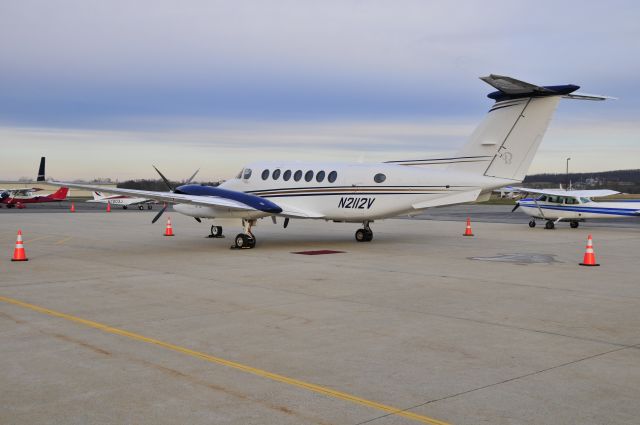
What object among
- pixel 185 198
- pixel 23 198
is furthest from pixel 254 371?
pixel 23 198

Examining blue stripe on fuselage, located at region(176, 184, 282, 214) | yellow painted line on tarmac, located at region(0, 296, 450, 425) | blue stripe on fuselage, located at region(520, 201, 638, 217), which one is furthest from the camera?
blue stripe on fuselage, located at region(520, 201, 638, 217)

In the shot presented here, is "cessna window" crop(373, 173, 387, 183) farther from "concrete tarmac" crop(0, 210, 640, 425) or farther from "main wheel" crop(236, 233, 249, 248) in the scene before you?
"main wheel" crop(236, 233, 249, 248)

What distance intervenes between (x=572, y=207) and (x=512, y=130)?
13410mm

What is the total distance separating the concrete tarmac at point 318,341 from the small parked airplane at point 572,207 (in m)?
13.1

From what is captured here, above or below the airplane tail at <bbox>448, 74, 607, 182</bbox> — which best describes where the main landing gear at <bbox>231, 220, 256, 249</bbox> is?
below

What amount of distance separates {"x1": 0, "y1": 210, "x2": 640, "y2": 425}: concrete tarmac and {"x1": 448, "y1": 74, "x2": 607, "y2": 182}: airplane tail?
10.6 ft

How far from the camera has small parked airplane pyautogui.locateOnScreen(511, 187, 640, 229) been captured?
28.5 metres

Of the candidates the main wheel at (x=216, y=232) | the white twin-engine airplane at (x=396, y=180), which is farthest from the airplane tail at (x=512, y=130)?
the main wheel at (x=216, y=232)

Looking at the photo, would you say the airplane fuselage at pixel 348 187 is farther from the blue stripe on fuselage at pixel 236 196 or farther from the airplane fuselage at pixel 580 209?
the airplane fuselage at pixel 580 209

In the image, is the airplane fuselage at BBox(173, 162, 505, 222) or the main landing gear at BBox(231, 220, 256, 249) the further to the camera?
the main landing gear at BBox(231, 220, 256, 249)

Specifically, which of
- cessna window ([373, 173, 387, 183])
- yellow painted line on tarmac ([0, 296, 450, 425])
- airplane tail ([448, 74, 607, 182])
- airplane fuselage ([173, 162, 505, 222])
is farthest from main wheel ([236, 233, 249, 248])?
yellow painted line on tarmac ([0, 296, 450, 425])

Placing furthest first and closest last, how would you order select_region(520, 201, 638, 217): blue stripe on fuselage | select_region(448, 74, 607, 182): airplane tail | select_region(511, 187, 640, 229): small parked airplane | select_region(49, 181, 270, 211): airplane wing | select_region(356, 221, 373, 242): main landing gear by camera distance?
select_region(511, 187, 640, 229): small parked airplane, select_region(520, 201, 638, 217): blue stripe on fuselage, select_region(356, 221, 373, 242): main landing gear, select_region(49, 181, 270, 211): airplane wing, select_region(448, 74, 607, 182): airplane tail

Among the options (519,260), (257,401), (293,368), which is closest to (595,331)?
(293,368)

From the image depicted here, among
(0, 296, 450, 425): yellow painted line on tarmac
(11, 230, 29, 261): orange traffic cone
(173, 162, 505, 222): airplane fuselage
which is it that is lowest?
(0, 296, 450, 425): yellow painted line on tarmac
